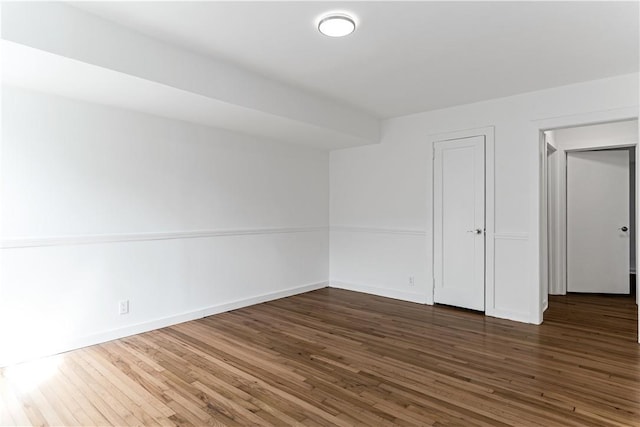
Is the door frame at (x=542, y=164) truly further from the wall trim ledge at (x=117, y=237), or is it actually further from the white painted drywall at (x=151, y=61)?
the wall trim ledge at (x=117, y=237)

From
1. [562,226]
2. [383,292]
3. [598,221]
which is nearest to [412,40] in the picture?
[383,292]

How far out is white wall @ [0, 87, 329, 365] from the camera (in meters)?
2.88

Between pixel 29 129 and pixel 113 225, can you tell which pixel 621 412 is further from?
pixel 29 129

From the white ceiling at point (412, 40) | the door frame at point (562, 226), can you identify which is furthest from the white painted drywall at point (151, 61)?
the door frame at point (562, 226)

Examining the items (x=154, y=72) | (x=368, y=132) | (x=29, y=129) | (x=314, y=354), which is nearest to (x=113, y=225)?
(x=29, y=129)

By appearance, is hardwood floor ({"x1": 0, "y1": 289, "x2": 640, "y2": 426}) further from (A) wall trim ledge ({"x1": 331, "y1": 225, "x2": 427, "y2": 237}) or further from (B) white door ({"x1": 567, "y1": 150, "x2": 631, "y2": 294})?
(B) white door ({"x1": 567, "y1": 150, "x2": 631, "y2": 294})

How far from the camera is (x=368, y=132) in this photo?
4.93 metres

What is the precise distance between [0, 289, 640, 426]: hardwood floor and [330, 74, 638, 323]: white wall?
74 centimetres

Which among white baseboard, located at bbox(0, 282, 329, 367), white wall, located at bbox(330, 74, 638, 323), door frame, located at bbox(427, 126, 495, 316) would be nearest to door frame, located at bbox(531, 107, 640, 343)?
white wall, located at bbox(330, 74, 638, 323)

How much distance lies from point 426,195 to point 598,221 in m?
2.78

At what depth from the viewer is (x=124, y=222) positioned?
3475 mm

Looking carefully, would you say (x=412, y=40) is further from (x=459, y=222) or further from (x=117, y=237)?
(x=117, y=237)

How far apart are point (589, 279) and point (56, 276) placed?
6.59 metres

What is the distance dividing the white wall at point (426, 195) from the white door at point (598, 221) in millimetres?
2109
